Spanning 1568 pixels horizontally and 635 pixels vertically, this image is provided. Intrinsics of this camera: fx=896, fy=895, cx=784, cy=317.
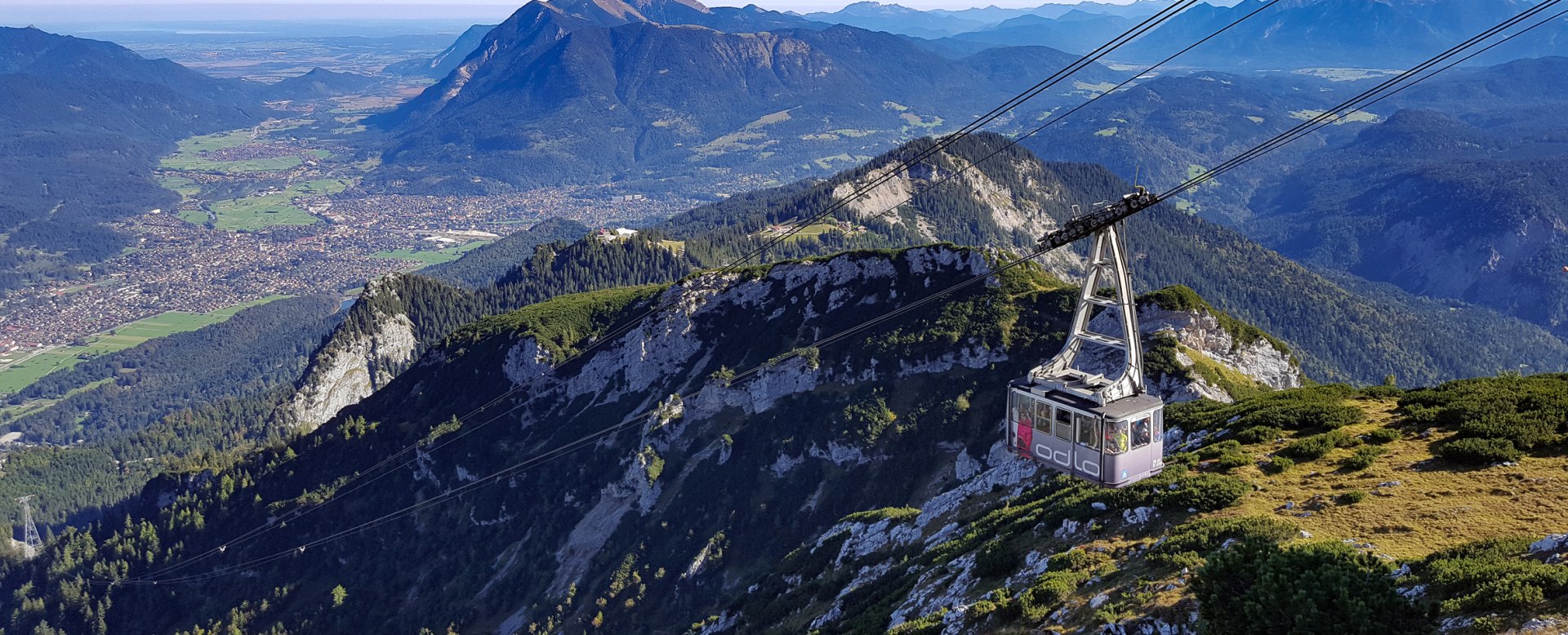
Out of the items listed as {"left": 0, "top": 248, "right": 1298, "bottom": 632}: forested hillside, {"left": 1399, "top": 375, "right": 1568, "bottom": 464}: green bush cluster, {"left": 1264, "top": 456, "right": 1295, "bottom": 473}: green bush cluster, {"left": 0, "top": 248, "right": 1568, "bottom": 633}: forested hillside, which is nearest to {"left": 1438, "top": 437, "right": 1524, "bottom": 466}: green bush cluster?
{"left": 1399, "top": 375, "right": 1568, "bottom": 464}: green bush cluster

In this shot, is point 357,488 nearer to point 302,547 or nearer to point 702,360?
point 302,547

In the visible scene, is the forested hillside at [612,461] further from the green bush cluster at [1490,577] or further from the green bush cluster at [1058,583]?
the green bush cluster at [1490,577]

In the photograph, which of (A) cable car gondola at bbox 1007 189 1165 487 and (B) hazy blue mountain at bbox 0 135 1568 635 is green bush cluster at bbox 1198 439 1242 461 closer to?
(B) hazy blue mountain at bbox 0 135 1568 635

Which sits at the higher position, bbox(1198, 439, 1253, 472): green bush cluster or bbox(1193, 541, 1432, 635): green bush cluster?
bbox(1193, 541, 1432, 635): green bush cluster

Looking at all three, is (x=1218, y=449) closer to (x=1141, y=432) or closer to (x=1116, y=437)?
(x=1141, y=432)

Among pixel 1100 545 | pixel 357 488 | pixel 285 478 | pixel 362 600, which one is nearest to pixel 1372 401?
pixel 1100 545

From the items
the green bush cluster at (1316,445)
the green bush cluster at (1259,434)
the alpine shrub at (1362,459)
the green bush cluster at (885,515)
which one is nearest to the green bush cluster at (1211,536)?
the alpine shrub at (1362,459)

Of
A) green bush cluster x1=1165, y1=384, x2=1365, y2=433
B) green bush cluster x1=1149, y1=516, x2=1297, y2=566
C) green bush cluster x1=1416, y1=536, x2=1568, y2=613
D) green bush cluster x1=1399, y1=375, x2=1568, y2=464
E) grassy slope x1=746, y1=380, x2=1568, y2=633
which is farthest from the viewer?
green bush cluster x1=1165, y1=384, x2=1365, y2=433
